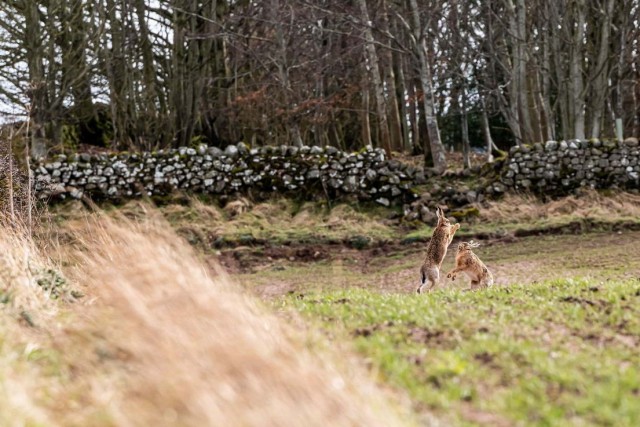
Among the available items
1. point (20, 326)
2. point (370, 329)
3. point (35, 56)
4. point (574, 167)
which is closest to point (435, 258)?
point (370, 329)

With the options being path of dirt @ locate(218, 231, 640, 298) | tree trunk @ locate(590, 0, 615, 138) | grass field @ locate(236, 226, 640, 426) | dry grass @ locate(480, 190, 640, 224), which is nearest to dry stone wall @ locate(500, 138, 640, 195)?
dry grass @ locate(480, 190, 640, 224)

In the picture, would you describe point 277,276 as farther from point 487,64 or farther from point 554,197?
point 487,64

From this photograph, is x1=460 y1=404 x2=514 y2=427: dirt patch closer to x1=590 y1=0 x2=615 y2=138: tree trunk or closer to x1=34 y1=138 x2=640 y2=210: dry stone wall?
x1=34 y1=138 x2=640 y2=210: dry stone wall

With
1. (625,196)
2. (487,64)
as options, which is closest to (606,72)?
(487,64)

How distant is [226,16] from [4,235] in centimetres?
2179

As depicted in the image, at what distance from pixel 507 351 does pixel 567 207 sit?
1485cm

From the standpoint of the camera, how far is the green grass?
427cm

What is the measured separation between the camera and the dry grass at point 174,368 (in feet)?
12.7

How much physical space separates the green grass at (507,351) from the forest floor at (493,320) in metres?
0.01

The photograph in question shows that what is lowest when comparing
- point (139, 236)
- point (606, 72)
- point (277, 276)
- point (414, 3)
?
point (277, 276)

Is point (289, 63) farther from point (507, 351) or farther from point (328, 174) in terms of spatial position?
point (507, 351)

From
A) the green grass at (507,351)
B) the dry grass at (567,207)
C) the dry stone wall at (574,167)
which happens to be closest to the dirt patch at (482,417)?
the green grass at (507,351)

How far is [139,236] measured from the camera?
6992mm

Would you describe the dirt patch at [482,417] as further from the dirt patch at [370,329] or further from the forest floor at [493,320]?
the dirt patch at [370,329]
